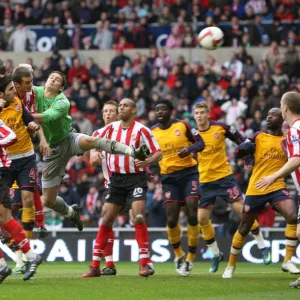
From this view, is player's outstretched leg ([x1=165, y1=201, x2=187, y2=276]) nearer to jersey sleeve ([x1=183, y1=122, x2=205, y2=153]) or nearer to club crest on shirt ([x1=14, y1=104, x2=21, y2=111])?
jersey sleeve ([x1=183, y1=122, x2=205, y2=153])

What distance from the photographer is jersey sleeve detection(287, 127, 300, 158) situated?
39.8 ft

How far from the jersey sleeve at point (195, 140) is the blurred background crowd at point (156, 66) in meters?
6.02

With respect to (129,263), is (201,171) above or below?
above

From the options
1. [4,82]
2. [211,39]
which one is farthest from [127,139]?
[211,39]

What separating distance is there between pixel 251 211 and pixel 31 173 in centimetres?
320

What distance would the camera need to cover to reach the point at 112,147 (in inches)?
545

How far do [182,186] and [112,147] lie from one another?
8.36 ft

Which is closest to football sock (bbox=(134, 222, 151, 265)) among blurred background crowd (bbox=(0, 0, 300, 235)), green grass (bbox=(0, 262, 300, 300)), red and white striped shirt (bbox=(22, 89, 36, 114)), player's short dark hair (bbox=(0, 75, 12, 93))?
green grass (bbox=(0, 262, 300, 300))

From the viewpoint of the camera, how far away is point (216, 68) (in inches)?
1083

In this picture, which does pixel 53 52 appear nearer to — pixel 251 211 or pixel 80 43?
pixel 80 43

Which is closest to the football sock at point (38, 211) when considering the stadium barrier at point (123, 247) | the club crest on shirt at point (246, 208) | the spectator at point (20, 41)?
the club crest on shirt at point (246, 208)

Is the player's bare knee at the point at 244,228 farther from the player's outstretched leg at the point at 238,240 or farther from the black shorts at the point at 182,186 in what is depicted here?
the black shorts at the point at 182,186

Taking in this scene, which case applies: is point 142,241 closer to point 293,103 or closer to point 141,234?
point 141,234

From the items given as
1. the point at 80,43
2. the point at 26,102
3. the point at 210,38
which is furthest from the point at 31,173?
the point at 80,43
